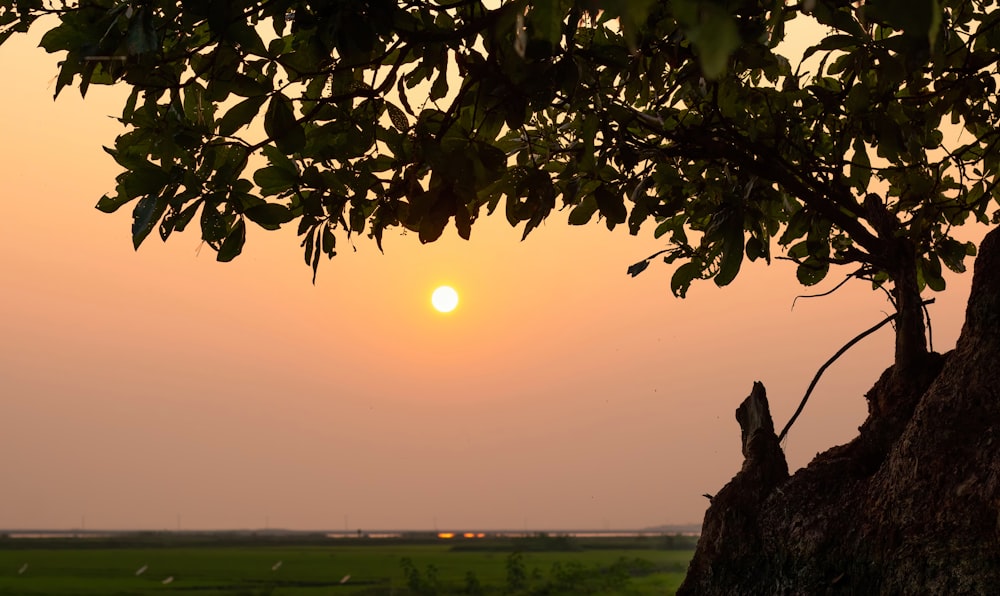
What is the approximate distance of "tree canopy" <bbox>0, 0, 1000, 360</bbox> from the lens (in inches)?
143

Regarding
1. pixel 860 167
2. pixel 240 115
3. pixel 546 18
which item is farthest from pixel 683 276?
pixel 546 18

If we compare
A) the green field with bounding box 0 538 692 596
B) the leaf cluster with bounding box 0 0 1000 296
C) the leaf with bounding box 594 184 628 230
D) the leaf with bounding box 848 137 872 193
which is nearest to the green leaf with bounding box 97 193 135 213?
the leaf cluster with bounding box 0 0 1000 296

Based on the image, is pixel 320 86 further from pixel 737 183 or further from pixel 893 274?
pixel 893 274

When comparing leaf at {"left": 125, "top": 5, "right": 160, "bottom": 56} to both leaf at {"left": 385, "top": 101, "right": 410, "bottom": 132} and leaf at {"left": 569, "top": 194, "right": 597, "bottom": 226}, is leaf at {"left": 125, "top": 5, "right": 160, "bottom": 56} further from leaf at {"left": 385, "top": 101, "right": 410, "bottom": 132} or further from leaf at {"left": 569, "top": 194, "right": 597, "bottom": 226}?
leaf at {"left": 569, "top": 194, "right": 597, "bottom": 226}

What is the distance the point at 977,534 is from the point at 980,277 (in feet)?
4.71

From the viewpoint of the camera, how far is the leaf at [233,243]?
161 inches

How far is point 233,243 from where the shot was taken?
4.10 m

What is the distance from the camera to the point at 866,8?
3.31 metres

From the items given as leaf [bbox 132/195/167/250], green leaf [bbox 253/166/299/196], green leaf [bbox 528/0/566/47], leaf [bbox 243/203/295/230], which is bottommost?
green leaf [bbox 528/0/566/47]

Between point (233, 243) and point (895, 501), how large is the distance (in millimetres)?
3375

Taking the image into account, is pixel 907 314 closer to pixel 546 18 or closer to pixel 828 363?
pixel 828 363

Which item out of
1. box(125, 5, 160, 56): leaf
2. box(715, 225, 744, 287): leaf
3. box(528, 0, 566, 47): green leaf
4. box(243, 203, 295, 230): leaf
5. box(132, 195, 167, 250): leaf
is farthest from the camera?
box(715, 225, 744, 287): leaf

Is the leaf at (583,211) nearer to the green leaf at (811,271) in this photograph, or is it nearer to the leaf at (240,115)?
the green leaf at (811,271)

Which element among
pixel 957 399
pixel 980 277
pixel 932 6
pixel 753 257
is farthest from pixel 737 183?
pixel 932 6
